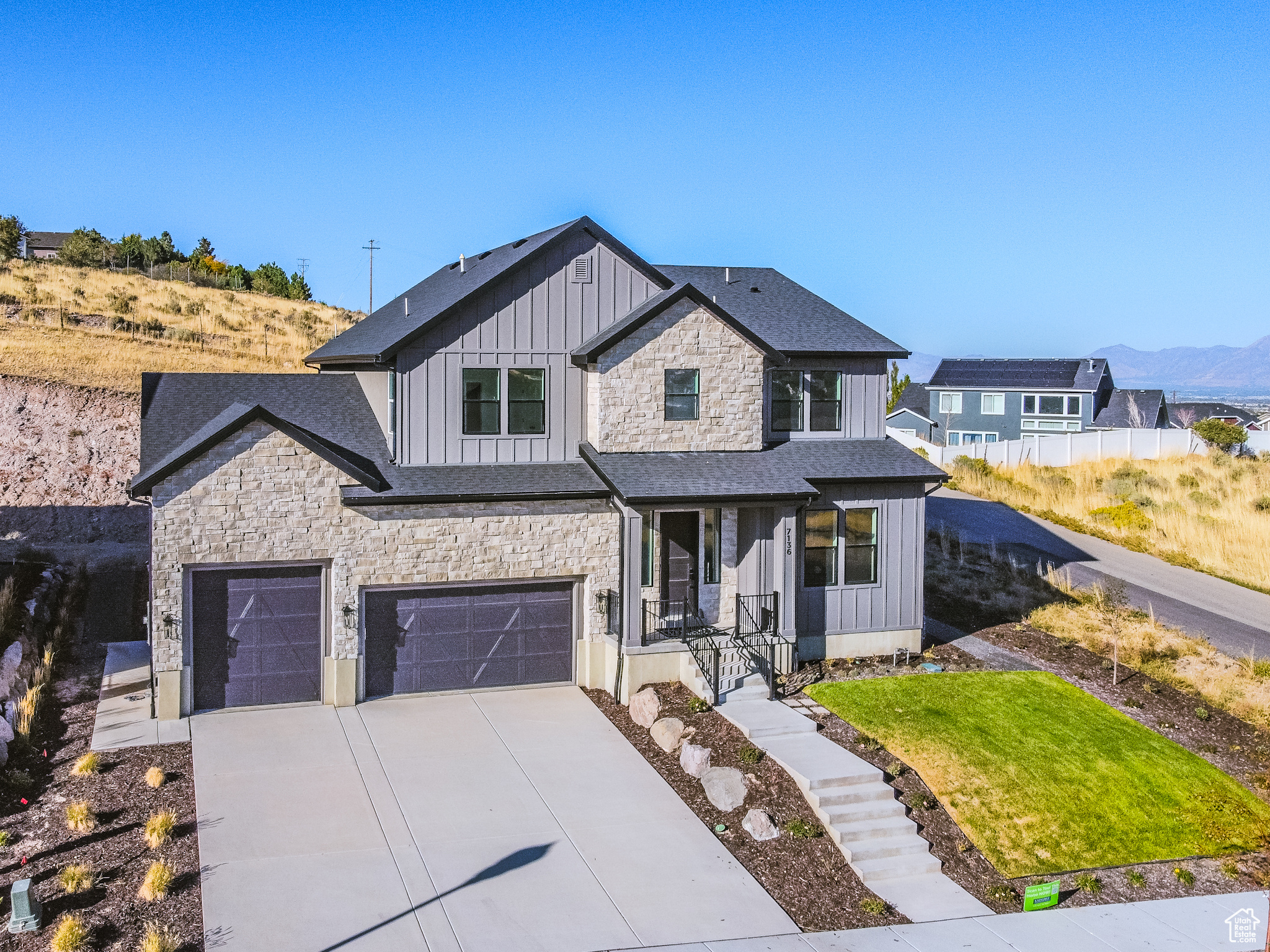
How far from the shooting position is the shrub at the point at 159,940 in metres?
10.2

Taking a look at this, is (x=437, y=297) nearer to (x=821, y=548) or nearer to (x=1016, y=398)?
(x=821, y=548)

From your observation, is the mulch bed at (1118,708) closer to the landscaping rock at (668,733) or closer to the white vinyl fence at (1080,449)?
the landscaping rock at (668,733)

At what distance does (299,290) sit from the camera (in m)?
67.6

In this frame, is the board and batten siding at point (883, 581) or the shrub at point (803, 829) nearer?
the shrub at point (803, 829)

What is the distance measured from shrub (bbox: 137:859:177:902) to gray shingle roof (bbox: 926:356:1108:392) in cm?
5377

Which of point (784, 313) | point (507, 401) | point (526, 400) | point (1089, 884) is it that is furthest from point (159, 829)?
point (784, 313)

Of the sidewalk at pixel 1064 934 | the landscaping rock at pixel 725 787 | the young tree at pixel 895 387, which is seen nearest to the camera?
the sidewalk at pixel 1064 934

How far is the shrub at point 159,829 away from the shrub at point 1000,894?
9.62m

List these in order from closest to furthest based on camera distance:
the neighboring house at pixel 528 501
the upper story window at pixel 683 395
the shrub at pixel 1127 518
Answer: the neighboring house at pixel 528 501 < the upper story window at pixel 683 395 < the shrub at pixel 1127 518

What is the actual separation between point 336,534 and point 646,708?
566 cm

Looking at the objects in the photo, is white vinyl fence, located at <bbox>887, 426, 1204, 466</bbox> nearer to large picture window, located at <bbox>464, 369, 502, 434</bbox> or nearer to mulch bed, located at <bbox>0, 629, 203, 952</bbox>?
large picture window, located at <bbox>464, 369, 502, 434</bbox>

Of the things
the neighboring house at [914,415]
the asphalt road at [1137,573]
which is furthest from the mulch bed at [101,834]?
the neighboring house at [914,415]

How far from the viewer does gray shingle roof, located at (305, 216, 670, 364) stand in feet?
60.3

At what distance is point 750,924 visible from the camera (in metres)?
11.7
